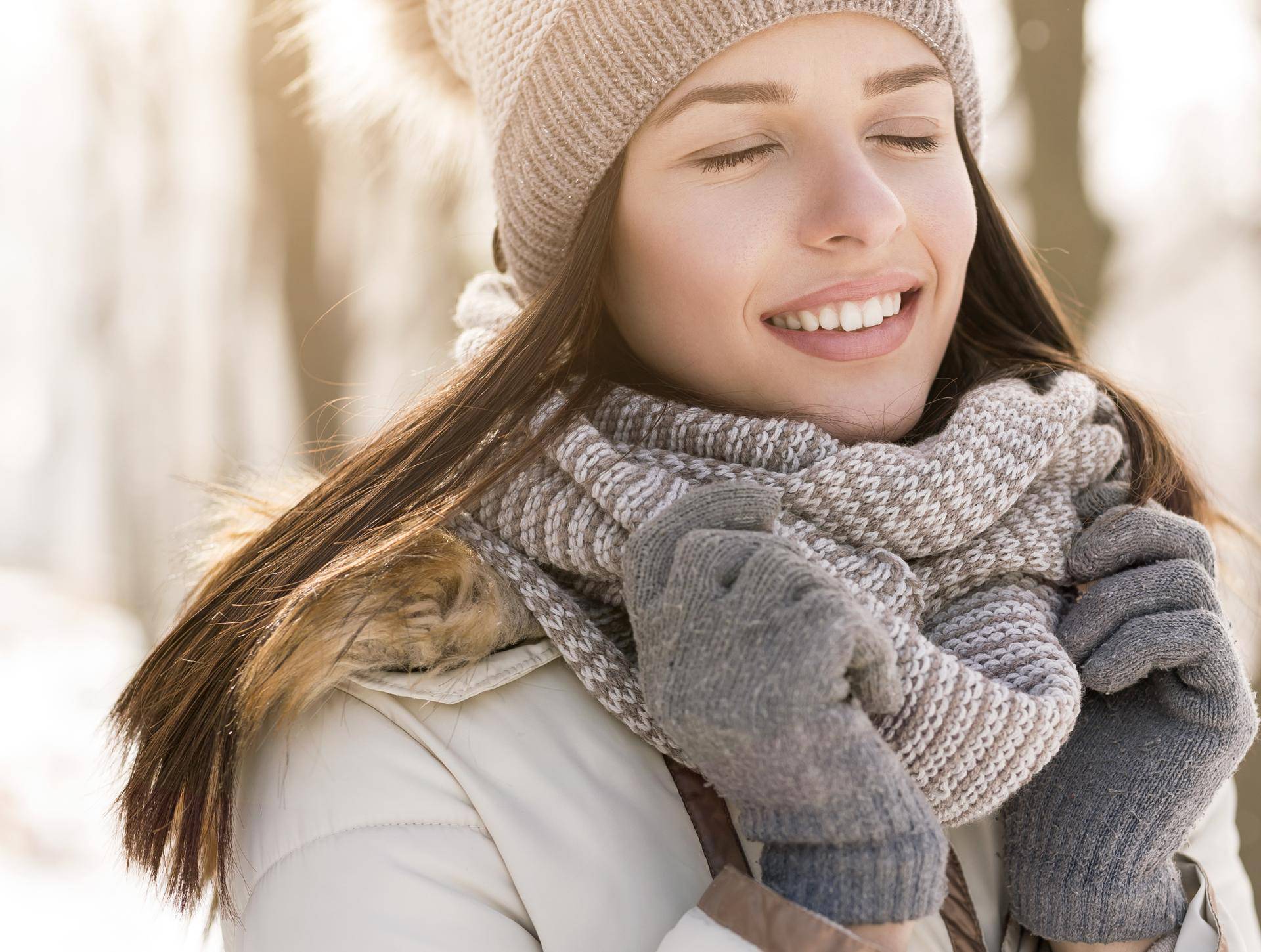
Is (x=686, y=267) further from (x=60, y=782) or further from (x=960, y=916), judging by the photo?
(x=60, y=782)

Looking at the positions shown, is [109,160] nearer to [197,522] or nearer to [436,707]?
[197,522]

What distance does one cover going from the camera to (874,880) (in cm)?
113

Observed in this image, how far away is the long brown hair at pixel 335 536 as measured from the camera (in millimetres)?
1386

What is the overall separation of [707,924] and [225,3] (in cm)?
348

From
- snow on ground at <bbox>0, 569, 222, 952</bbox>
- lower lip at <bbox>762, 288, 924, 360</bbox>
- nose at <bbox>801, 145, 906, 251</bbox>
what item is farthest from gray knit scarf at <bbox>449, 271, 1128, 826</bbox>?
snow on ground at <bbox>0, 569, 222, 952</bbox>

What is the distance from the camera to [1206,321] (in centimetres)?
336

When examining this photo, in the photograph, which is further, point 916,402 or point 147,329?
point 147,329

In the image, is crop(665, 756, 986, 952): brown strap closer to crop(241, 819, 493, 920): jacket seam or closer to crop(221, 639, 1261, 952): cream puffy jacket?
crop(221, 639, 1261, 952): cream puffy jacket

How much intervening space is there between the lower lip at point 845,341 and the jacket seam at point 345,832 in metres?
0.74

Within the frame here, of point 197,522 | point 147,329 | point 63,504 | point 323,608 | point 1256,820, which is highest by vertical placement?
point 323,608

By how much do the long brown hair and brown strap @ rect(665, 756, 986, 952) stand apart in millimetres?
452

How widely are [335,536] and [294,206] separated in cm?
273

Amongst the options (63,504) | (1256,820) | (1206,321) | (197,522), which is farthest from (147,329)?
(1256,820)

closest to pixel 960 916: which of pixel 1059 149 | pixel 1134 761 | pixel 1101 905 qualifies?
pixel 1101 905
